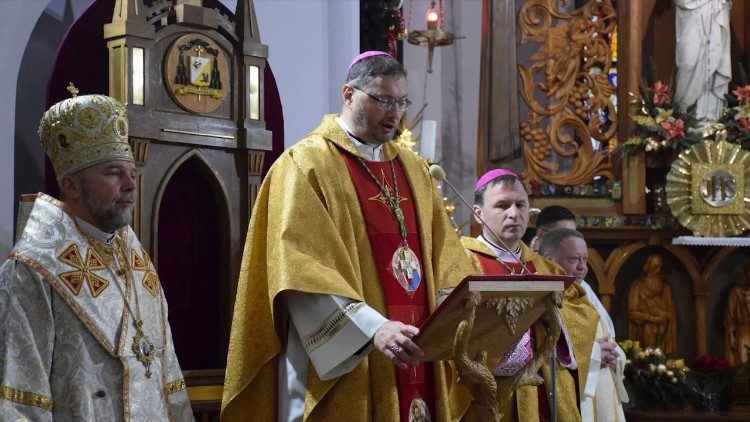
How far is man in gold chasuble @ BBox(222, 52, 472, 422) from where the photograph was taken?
379 cm

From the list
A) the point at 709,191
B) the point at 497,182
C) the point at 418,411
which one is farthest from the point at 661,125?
the point at 418,411

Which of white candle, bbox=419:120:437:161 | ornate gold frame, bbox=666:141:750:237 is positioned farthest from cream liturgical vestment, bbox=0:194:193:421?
ornate gold frame, bbox=666:141:750:237

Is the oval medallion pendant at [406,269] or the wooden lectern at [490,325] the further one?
the oval medallion pendant at [406,269]

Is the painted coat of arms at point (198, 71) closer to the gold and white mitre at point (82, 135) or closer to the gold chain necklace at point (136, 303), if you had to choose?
the gold and white mitre at point (82, 135)

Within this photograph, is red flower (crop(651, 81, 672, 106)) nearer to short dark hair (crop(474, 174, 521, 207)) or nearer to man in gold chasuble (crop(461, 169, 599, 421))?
man in gold chasuble (crop(461, 169, 599, 421))

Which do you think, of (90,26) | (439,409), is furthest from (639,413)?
(90,26)

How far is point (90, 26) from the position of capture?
14.8 feet

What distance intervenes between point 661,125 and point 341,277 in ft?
20.4

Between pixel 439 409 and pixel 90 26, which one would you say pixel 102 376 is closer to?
pixel 439 409

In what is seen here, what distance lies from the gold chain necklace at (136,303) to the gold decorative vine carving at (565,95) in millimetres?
6310

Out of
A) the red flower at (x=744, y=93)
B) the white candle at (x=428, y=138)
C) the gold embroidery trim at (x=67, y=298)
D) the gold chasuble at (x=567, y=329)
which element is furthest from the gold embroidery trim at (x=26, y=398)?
the red flower at (x=744, y=93)

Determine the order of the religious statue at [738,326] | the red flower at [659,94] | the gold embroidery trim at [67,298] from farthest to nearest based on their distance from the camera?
the religious statue at [738,326], the red flower at [659,94], the gold embroidery trim at [67,298]

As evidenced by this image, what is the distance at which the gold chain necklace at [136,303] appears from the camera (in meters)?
3.53

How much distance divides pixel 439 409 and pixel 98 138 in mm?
1523
